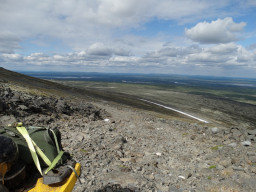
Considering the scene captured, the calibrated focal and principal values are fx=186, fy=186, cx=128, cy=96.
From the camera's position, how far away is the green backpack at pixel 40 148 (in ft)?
9.70

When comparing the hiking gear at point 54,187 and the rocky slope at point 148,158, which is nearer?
the hiking gear at point 54,187

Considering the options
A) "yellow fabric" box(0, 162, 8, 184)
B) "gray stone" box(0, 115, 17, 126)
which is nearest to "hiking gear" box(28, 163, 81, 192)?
"yellow fabric" box(0, 162, 8, 184)

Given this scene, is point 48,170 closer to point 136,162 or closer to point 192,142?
point 136,162

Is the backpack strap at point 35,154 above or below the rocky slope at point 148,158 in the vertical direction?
above

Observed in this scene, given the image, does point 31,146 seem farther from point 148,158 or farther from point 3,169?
point 148,158

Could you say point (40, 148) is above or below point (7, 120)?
above

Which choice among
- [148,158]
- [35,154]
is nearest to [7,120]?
[148,158]

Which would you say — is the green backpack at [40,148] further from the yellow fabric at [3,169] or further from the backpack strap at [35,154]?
the yellow fabric at [3,169]

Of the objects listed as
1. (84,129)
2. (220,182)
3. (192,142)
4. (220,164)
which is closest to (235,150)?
(220,164)

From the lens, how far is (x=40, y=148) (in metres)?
3.19

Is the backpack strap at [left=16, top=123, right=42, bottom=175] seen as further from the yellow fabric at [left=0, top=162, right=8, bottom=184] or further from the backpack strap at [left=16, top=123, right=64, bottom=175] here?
the yellow fabric at [left=0, top=162, right=8, bottom=184]

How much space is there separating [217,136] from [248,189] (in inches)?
410

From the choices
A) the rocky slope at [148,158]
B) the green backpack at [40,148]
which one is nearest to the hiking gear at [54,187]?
the green backpack at [40,148]

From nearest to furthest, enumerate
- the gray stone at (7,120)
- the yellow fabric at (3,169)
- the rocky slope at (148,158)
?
the yellow fabric at (3,169) < the rocky slope at (148,158) < the gray stone at (7,120)
